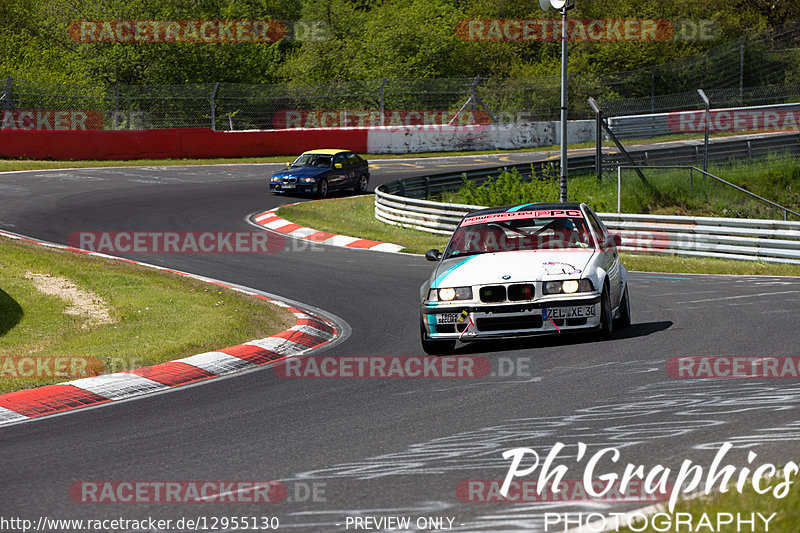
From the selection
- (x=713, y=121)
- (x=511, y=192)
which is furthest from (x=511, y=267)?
(x=713, y=121)

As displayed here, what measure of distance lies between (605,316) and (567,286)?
0.63m

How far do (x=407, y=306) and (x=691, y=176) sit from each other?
12.8 meters

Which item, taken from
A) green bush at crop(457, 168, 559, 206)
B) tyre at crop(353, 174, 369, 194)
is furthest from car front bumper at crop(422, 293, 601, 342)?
tyre at crop(353, 174, 369, 194)

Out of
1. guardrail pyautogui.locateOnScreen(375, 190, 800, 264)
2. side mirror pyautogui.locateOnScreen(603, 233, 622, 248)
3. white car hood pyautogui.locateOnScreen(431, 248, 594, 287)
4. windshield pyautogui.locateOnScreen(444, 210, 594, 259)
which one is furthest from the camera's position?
guardrail pyautogui.locateOnScreen(375, 190, 800, 264)

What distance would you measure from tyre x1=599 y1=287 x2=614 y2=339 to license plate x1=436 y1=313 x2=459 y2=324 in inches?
57.4

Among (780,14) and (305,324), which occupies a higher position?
(780,14)

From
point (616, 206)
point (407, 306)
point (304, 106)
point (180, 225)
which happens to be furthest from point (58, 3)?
point (407, 306)

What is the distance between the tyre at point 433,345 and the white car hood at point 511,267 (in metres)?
0.51

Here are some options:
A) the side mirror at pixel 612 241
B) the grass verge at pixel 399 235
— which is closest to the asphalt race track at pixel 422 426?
the side mirror at pixel 612 241

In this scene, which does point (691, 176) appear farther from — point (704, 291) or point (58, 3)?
point (58, 3)

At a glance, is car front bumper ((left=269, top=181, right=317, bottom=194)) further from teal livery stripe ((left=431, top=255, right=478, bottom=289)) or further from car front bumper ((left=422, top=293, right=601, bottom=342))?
car front bumper ((left=422, top=293, right=601, bottom=342))

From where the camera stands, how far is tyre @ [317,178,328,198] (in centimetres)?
2900

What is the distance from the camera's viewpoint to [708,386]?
794cm

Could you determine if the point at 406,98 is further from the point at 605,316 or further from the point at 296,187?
the point at 605,316
